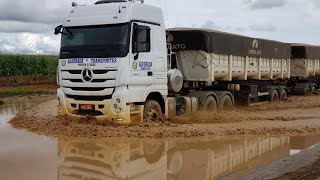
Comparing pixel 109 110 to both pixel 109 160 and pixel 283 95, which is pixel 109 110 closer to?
pixel 109 160

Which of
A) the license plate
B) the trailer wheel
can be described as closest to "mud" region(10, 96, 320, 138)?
the license plate

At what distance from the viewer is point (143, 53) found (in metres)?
12.1

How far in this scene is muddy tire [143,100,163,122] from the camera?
12398 mm

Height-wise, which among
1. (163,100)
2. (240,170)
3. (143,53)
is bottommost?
(240,170)

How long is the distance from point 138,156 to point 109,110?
9.20ft

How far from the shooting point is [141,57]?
1204cm

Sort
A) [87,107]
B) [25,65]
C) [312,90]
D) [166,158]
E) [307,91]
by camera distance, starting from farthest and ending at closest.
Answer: [25,65] < [312,90] < [307,91] < [87,107] < [166,158]

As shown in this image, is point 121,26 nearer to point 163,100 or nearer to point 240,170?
point 163,100

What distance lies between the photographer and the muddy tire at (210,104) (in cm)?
1516

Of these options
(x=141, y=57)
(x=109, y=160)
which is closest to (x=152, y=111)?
(x=141, y=57)

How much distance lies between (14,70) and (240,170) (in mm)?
34843

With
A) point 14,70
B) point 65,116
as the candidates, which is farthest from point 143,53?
point 14,70

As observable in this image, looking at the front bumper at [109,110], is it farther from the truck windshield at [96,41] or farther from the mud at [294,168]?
the mud at [294,168]

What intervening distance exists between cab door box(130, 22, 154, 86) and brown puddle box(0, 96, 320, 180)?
7.14 ft
